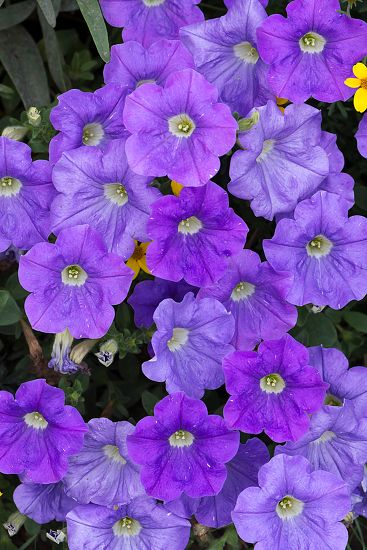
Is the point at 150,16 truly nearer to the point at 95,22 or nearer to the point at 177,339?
the point at 95,22

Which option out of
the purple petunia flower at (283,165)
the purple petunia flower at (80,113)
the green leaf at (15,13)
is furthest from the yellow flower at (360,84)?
the green leaf at (15,13)

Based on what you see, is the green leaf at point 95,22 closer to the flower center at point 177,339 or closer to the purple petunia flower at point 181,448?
the flower center at point 177,339

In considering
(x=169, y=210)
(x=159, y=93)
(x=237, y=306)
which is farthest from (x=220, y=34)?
(x=237, y=306)

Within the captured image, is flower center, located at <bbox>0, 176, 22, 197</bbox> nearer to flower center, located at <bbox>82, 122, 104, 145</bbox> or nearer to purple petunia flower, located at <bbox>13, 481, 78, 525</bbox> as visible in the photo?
flower center, located at <bbox>82, 122, 104, 145</bbox>

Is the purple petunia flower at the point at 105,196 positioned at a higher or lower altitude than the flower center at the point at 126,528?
higher

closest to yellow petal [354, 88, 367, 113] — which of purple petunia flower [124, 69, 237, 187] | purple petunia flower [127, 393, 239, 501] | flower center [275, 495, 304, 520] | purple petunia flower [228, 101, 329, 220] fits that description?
purple petunia flower [228, 101, 329, 220]
